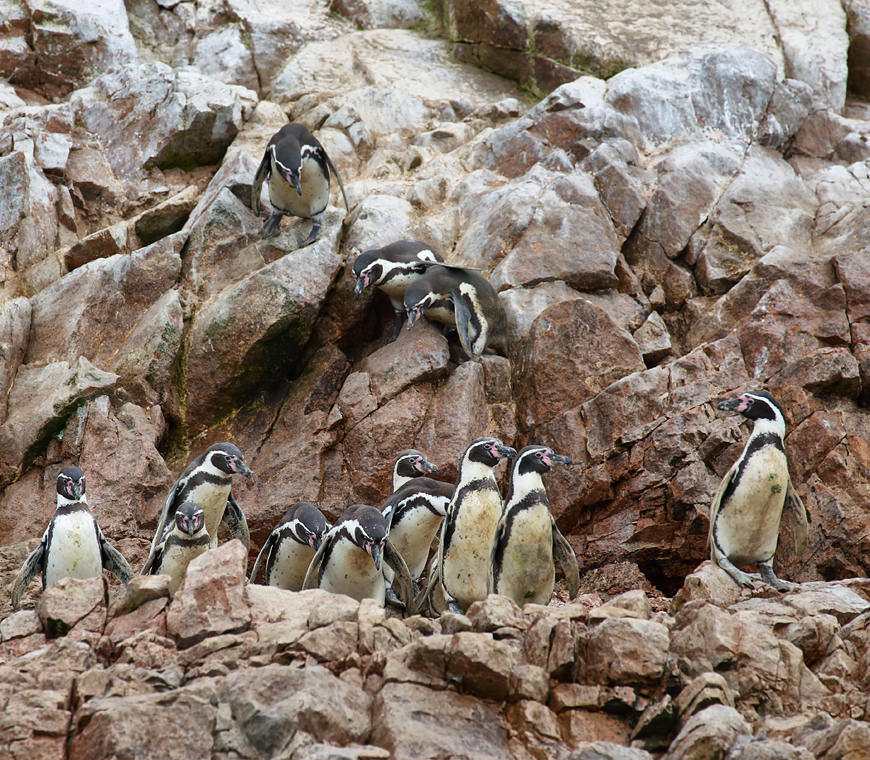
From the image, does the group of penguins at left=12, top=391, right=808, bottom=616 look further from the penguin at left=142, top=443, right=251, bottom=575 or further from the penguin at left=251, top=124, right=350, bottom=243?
the penguin at left=251, top=124, right=350, bottom=243

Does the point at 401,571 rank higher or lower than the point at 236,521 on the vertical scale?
higher

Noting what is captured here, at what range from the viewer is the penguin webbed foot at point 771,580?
26.2 feet

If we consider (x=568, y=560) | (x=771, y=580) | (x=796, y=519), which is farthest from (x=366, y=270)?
(x=771, y=580)

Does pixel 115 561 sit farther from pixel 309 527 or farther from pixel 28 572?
pixel 309 527

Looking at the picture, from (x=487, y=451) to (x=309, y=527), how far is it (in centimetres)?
179

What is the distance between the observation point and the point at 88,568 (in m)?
8.63

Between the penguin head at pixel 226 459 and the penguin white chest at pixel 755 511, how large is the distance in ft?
14.0

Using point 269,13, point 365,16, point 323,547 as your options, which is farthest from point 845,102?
point 323,547

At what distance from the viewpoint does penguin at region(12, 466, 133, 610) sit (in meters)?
8.54

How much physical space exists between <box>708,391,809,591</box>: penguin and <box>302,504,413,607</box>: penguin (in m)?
2.75

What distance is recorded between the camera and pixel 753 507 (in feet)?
27.9

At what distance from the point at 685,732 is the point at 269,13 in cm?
1491

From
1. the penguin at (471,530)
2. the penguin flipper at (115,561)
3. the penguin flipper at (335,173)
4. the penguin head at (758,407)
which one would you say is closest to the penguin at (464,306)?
the penguin flipper at (335,173)

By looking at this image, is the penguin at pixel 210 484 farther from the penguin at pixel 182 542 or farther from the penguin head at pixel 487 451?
the penguin head at pixel 487 451
